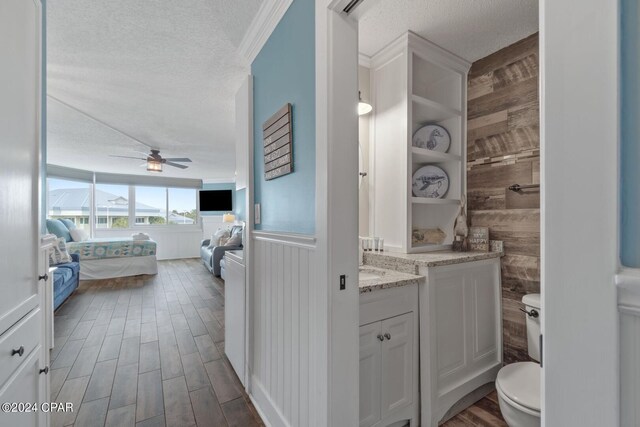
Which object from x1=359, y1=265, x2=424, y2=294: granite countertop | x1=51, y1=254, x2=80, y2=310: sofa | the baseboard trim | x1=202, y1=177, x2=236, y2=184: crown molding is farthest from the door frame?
x1=202, y1=177, x2=236, y2=184: crown molding

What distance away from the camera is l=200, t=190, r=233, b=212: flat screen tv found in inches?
317

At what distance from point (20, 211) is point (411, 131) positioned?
6.58 ft

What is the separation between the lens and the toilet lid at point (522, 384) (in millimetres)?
1243

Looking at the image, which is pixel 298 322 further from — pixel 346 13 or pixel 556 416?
pixel 346 13

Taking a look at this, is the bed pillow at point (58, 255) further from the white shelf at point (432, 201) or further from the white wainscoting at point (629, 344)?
the white wainscoting at point (629, 344)

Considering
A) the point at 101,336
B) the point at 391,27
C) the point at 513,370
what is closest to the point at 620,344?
the point at 513,370

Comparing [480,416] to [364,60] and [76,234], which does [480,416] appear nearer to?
[364,60]

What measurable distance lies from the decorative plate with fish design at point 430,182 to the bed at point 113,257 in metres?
5.47

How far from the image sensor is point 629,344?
0.39m

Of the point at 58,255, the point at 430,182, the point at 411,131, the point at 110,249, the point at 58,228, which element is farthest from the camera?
the point at 110,249

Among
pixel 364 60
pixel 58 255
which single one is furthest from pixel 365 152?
pixel 58 255

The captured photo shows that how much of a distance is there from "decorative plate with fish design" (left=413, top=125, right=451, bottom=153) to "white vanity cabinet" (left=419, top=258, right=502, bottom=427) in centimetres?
95

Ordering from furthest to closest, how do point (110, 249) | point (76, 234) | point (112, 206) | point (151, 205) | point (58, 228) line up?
point (151, 205), point (112, 206), point (76, 234), point (110, 249), point (58, 228)

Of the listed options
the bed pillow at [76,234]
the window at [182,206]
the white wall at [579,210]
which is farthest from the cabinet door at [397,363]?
the window at [182,206]
